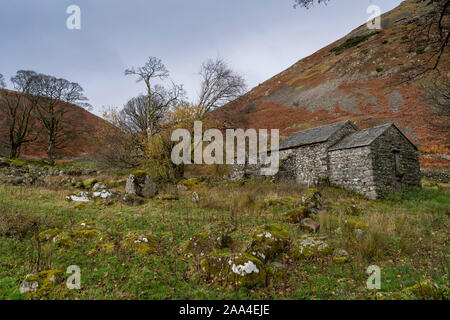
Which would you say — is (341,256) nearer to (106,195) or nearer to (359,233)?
(359,233)

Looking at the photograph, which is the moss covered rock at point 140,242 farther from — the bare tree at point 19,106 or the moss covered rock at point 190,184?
the bare tree at point 19,106

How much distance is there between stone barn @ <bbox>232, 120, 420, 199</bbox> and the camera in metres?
12.6

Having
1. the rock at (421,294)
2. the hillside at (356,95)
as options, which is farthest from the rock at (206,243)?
the hillside at (356,95)

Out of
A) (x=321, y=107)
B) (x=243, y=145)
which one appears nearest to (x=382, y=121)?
(x=321, y=107)

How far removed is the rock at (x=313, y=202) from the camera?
812cm

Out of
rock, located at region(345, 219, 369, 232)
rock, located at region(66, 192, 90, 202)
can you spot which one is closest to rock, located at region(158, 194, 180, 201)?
rock, located at region(66, 192, 90, 202)

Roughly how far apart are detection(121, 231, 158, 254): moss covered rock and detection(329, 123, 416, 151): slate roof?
1277 centimetres

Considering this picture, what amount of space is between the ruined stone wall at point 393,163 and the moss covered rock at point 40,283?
14.6 metres

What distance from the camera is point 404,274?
411cm

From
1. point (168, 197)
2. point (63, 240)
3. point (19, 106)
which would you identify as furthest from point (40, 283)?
point (19, 106)

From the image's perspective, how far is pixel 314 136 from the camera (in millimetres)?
16922

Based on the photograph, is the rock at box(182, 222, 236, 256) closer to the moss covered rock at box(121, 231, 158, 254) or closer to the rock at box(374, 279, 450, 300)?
the moss covered rock at box(121, 231, 158, 254)
